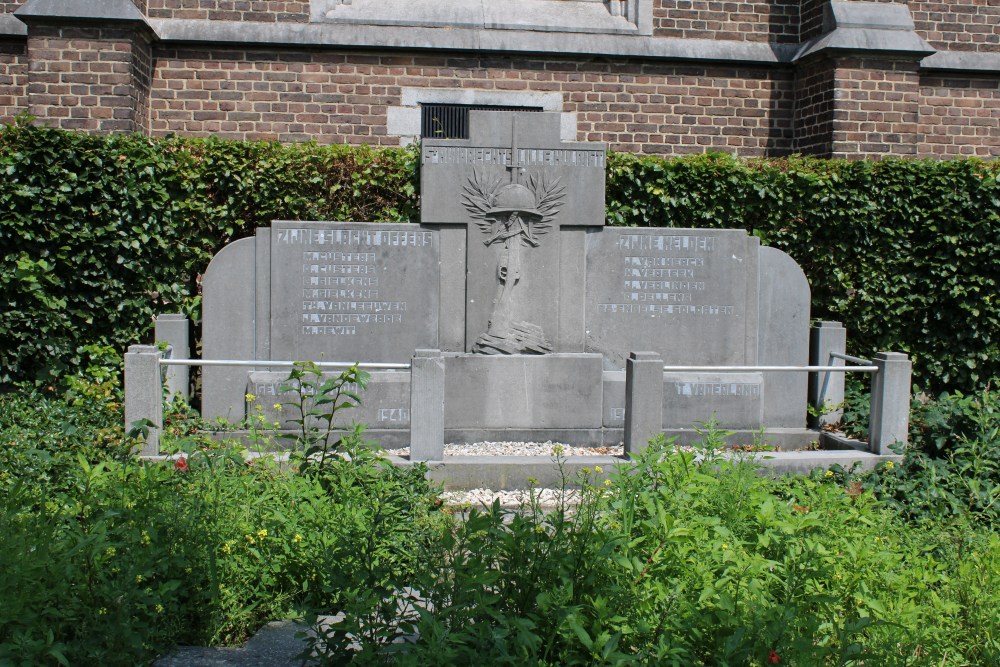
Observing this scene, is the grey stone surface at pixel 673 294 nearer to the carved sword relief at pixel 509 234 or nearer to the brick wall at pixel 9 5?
the carved sword relief at pixel 509 234

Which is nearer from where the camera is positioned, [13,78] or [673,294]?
[673,294]

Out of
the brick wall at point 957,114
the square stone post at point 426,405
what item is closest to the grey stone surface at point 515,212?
the square stone post at point 426,405

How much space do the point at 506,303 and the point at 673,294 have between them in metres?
1.48

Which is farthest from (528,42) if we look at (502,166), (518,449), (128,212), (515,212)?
(518,449)

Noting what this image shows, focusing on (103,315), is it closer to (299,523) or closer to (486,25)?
(299,523)

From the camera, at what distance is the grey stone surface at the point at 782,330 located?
7.46 metres

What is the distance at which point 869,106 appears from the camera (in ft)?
35.4

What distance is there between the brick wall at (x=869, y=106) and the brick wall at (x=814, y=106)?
131 millimetres

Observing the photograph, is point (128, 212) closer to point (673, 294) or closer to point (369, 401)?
point (369, 401)

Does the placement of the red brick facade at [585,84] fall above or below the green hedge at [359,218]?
above

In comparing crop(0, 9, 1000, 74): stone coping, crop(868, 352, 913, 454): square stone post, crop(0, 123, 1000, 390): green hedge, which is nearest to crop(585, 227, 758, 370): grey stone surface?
crop(0, 123, 1000, 390): green hedge

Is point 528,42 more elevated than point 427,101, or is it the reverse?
point 528,42

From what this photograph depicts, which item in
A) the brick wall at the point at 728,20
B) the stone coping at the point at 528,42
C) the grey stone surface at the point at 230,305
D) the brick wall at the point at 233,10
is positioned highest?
the brick wall at the point at 728,20

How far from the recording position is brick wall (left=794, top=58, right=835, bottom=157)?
35.7ft
